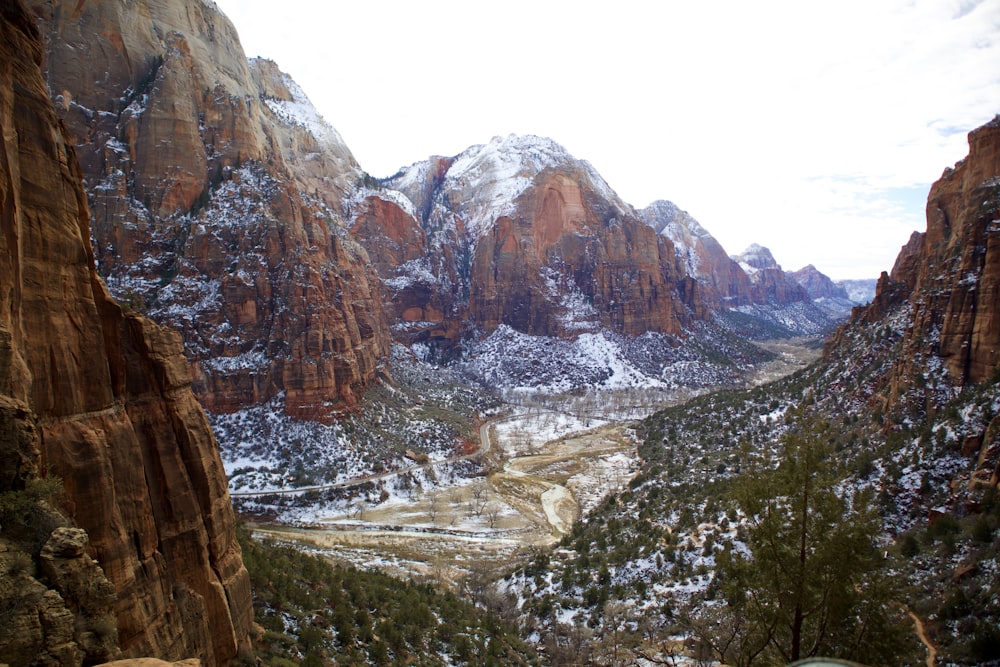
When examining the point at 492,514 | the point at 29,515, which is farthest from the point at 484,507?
the point at 29,515

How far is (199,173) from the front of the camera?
61844mm

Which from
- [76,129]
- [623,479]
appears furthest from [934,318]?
[76,129]

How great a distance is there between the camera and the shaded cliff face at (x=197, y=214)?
55812 millimetres

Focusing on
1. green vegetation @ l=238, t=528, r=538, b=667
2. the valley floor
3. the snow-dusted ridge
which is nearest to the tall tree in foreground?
green vegetation @ l=238, t=528, r=538, b=667

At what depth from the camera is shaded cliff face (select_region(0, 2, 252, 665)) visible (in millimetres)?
10727

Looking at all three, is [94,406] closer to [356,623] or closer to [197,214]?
[356,623]

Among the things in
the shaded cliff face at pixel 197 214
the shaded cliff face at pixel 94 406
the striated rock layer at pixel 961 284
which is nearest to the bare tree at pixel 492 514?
the shaded cliff face at pixel 197 214

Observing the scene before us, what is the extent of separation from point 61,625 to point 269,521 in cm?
4401

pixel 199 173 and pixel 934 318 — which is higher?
pixel 199 173

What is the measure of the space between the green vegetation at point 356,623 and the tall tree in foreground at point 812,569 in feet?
43.3

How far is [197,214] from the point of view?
197ft

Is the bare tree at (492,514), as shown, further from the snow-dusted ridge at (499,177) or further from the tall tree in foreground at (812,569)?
the snow-dusted ridge at (499,177)

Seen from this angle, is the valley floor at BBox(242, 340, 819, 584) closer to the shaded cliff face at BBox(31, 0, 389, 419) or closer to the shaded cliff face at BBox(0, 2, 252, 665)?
the shaded cliff face at BBox(31, 0, 389, 419)

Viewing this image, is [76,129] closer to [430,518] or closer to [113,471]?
[430,518]
